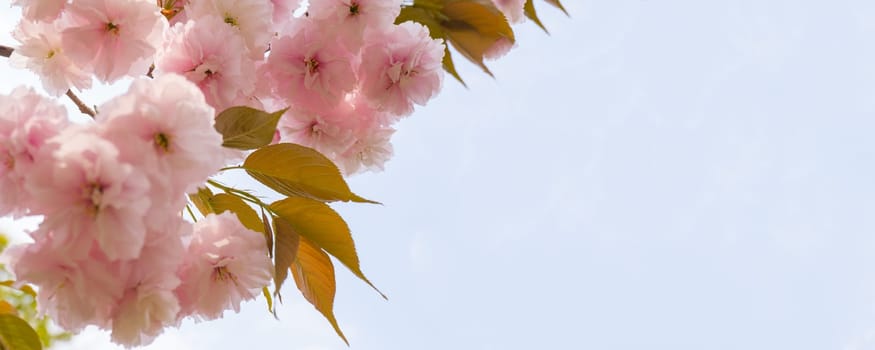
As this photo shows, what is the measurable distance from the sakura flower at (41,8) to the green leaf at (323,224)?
0.78ft

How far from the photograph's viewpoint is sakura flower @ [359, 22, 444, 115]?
2.56 ft

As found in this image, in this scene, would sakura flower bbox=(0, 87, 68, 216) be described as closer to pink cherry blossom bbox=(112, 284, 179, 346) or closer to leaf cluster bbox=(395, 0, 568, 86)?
pink cherry blossom bbox=(112, 284, 179, 346)

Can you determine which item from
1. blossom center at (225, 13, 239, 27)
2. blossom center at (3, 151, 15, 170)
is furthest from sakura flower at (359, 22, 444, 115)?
blossom center at (3, 151, 15, 170)

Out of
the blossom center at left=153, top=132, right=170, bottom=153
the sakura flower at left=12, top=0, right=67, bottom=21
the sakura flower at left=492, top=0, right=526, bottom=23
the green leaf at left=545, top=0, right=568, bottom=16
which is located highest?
the green leaf at left=545, top=0, right=568, bottom=16

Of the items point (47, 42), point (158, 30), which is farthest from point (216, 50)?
point (47, 42)

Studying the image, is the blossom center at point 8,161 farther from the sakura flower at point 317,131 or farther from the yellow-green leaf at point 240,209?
the sakura flower at point 317,131

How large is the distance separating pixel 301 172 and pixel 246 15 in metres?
0.16

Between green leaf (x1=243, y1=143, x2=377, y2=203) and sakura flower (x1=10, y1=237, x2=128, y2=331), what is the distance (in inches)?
7.1

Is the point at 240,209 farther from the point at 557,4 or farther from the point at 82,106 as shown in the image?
the point at 557,4

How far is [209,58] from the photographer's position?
69 centimetres

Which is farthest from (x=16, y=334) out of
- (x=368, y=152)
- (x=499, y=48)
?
(x=499, y=48)

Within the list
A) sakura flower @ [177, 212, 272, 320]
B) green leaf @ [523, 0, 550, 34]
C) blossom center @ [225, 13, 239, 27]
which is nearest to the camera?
sakura flower @ [177, 212, 272, 320]

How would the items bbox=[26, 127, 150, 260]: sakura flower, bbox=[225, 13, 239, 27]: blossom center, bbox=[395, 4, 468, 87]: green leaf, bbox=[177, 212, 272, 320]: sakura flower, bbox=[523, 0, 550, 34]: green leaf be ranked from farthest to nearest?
bbox=[523, 0, 550, 34]: green leaf < bbox=[395, 4, 468, 87]: green leaf < bbox=[225, 13, 239, 27]: blossom center < bbox=[177, 212, 272, 320]: sakura flower < bbox=[26, 127, 150, 260]: sakura flower

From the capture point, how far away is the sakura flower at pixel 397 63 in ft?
2.56
